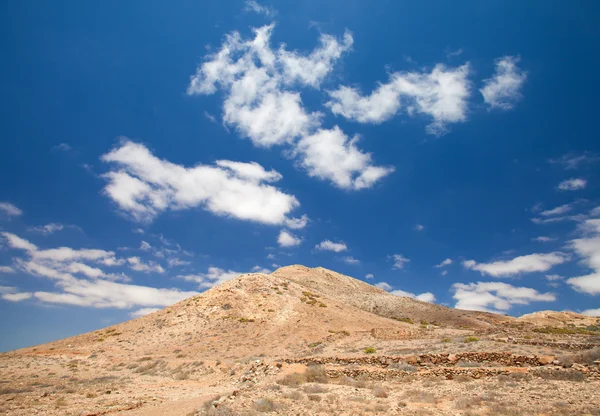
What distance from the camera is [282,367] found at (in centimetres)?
2331

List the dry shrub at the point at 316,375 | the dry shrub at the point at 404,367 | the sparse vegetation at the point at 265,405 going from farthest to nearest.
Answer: the dry shrub at the point at 404,367, the dry shrub at the point at 316,375, the sparse vegetation at the point at 265,405

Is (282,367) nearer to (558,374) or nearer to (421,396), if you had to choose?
(421,396)

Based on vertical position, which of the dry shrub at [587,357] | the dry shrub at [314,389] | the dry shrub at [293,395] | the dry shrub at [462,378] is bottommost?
the dry shrub at [293,395]

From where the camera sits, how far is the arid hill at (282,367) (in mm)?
13891

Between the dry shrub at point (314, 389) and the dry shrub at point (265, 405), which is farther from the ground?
the dry shrub at point (314, 389)

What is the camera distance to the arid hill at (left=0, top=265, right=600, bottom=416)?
45.6 ft

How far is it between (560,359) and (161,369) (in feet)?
103

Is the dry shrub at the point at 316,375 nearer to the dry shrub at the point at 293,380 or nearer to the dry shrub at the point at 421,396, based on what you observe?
the dry shrub at the point at 293,380

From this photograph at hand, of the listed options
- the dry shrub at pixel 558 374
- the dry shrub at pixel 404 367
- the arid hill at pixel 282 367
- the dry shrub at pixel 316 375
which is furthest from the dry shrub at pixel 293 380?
the dry shrub at pixel 558 374

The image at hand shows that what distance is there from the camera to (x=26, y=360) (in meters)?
38.8

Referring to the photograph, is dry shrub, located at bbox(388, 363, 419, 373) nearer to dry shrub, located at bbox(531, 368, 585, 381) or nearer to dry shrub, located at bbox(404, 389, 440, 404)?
dry shrub, located at bbox(404, 389, 440, 404)

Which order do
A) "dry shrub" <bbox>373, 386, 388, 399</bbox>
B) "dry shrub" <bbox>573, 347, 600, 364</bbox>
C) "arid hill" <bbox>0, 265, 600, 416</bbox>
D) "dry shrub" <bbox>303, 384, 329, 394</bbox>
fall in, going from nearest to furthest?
"arid hill" <bbox>0, 265, 600, 416</bbox> → "dry shrub" <bbox>373, 386, 388, 399</bbox> → "dry shrub" <bbox>303, 384, 329, 394</bbox> → "dry shrub" <bbox>573, 347, 600, 364</bbox>

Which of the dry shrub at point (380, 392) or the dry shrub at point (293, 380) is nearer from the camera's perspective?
the dry shrub at point (380, 392)

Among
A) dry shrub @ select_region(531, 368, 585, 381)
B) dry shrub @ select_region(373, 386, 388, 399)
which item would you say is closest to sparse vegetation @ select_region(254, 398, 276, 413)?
dry shrub @ select_region(373, 386, 388, 399)
